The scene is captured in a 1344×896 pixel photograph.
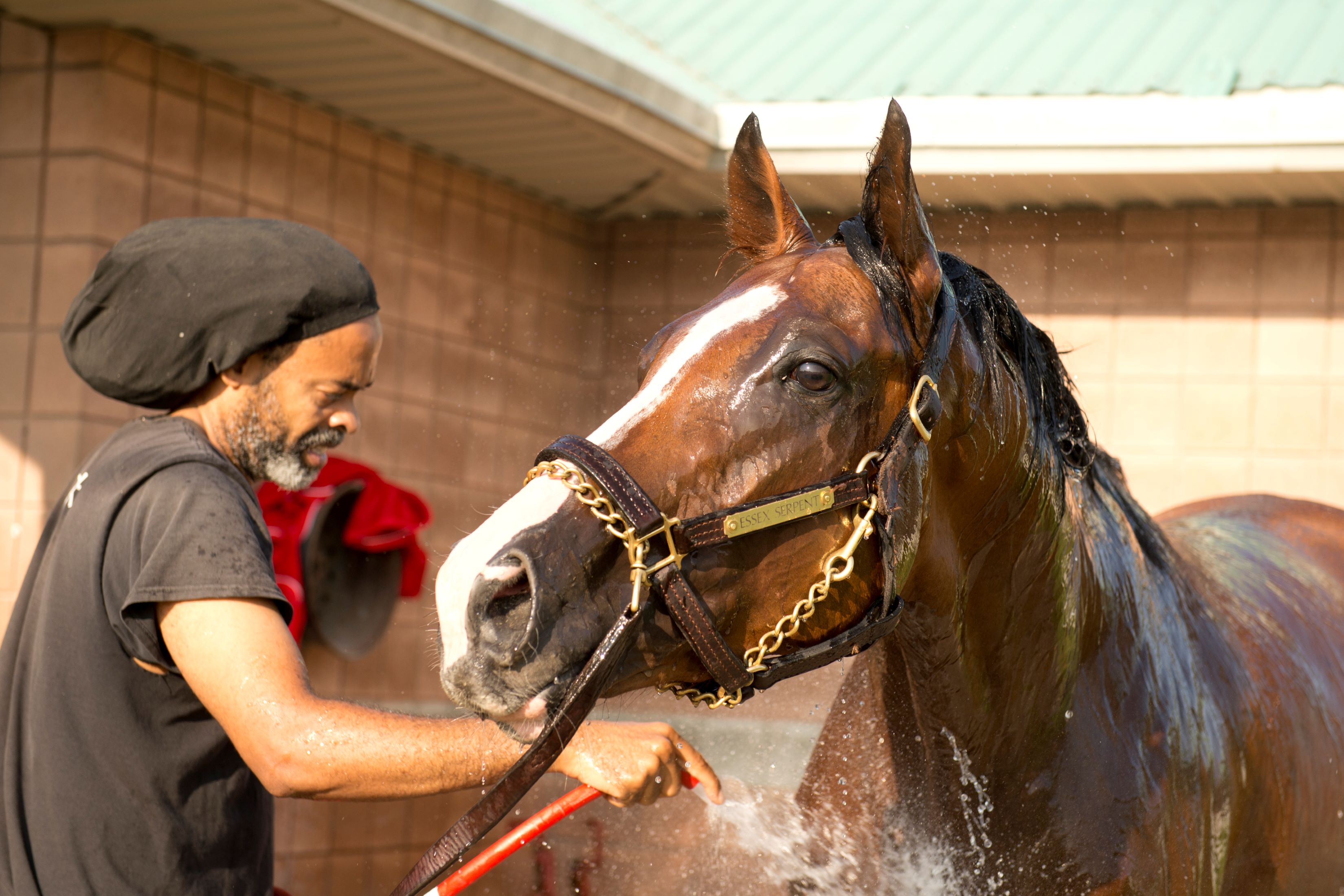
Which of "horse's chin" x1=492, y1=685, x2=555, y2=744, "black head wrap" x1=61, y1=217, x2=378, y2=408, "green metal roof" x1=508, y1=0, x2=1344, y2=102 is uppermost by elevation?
"green metal roof" x1=508, y1=0, x2=1344, y2=102

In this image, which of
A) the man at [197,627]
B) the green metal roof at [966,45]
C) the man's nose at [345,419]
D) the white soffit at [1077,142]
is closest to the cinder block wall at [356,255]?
the green metal roof at [966,45]

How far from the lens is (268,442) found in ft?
7.27

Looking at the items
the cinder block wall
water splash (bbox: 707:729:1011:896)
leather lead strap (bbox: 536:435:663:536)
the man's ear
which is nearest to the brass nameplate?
leather lead strap (bbox: 536:435:663:536)

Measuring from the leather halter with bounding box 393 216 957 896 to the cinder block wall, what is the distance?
2195mm

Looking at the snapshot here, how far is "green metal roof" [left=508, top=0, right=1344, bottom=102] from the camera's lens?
5.84m

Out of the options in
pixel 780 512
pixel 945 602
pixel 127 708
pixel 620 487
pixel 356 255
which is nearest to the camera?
pixel 620 487

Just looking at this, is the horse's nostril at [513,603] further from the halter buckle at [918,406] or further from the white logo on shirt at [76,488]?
the white logo on shirt at [76,488]

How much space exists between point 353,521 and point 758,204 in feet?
10.4

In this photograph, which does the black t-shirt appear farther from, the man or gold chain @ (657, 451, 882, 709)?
gold chain @ (657, 451, 882, 709)

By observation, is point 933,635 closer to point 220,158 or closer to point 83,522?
point 83,522

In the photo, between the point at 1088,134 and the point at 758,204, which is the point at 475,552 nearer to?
the point at 758,204

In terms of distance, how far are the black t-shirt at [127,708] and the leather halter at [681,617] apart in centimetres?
39

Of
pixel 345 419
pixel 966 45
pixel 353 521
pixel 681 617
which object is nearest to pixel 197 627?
pixel 345 419

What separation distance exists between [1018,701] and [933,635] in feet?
0.70
